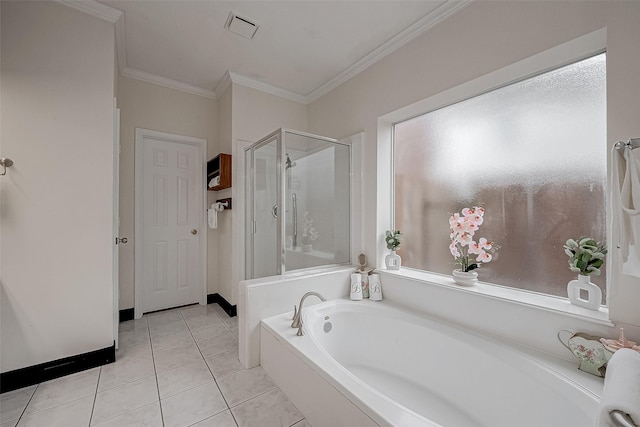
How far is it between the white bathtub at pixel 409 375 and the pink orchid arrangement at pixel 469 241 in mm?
489

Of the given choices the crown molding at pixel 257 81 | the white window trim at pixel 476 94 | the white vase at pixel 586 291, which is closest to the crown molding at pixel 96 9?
the crown molding at pixel 257 81

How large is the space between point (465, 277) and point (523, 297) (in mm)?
330

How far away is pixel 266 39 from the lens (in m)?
2.25

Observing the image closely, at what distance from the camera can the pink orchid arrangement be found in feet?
5.97

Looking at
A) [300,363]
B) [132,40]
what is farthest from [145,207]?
[300,363]

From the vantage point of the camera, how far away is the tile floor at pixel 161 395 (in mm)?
1409

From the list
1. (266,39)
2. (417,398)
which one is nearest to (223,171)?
(266,39)

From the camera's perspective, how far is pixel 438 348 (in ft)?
5.35

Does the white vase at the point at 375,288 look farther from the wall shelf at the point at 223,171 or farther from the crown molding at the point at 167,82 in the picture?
the crown molding at the point at 167,82

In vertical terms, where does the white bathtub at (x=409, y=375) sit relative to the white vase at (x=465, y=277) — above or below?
below

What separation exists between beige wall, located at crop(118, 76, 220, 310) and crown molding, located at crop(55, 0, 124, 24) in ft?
2.82

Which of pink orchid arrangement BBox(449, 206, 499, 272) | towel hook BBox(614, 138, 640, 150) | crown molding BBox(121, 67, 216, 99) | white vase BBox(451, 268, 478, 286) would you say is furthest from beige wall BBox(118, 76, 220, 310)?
towel hook BBox(614, 138, 640, 150)

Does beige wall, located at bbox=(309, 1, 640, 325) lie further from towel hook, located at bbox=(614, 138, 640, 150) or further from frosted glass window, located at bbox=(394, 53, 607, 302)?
frosted glass window, located at bbox=(394, 53, 607, 302)

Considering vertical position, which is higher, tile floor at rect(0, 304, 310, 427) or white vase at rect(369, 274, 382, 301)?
white vase at rect(369, 274, 382, 301)
